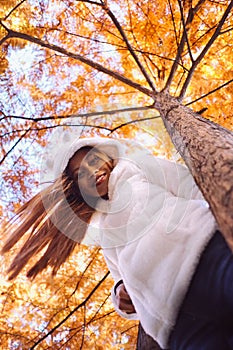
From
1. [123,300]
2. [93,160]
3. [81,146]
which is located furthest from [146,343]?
[81,146]

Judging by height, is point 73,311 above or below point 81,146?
below

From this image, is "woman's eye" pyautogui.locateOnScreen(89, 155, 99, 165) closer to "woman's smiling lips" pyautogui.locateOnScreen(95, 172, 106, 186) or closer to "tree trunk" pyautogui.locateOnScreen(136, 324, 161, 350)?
"woman's smiling lips" pyautogui.locateOnScreen(95, 172, 106, 186)

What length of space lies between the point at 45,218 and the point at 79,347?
6.39ft

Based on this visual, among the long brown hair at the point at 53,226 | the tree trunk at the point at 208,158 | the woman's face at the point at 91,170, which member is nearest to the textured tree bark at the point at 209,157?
the tree trunk at the point at 208,158

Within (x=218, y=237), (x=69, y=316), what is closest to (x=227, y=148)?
(x=218, y=237)

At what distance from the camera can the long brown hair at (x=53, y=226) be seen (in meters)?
2.46

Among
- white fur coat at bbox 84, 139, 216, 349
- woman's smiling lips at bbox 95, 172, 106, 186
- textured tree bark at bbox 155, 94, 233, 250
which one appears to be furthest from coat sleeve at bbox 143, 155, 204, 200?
woman's smiling lips at bbox 95, 172, 106, 186

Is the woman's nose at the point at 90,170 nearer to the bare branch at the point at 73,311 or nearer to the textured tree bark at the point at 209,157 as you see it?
the textured tree bark at the point at 209,157

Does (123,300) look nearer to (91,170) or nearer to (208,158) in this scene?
(91,170)

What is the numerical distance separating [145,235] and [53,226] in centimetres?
85

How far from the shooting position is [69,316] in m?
3.74

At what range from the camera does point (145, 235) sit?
72.4 inches

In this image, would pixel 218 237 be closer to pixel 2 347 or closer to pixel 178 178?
pixel 178 178

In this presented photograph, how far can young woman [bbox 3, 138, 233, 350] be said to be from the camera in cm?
157
